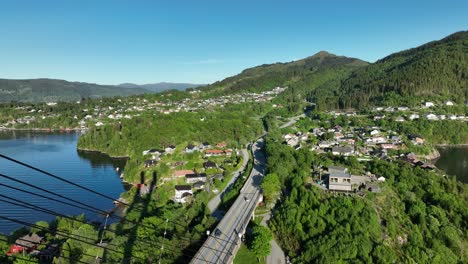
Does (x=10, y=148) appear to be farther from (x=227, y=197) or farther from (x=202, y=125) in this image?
(x=227, y=197)

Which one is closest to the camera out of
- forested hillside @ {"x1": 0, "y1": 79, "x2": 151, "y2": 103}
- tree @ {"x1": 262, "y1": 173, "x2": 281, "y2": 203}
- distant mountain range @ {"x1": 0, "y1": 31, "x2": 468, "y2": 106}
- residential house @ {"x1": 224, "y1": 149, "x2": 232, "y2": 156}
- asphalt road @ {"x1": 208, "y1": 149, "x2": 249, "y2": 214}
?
tree @ {"x1": 262, "y1": 173, "x2": 281, "y2": 203}

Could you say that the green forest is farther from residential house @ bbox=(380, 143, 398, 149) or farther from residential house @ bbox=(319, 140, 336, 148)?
residential house @ bbox=(380, 143, 398, 149)

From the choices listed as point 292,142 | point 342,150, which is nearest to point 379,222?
point 342,150

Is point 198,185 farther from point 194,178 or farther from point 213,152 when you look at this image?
point 213,152

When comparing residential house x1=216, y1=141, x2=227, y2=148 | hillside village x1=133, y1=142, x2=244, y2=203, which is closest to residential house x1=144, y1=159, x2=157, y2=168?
hillside village x1=133, y1=142, x2=244, y2=203

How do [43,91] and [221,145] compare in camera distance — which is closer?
[221,145]
